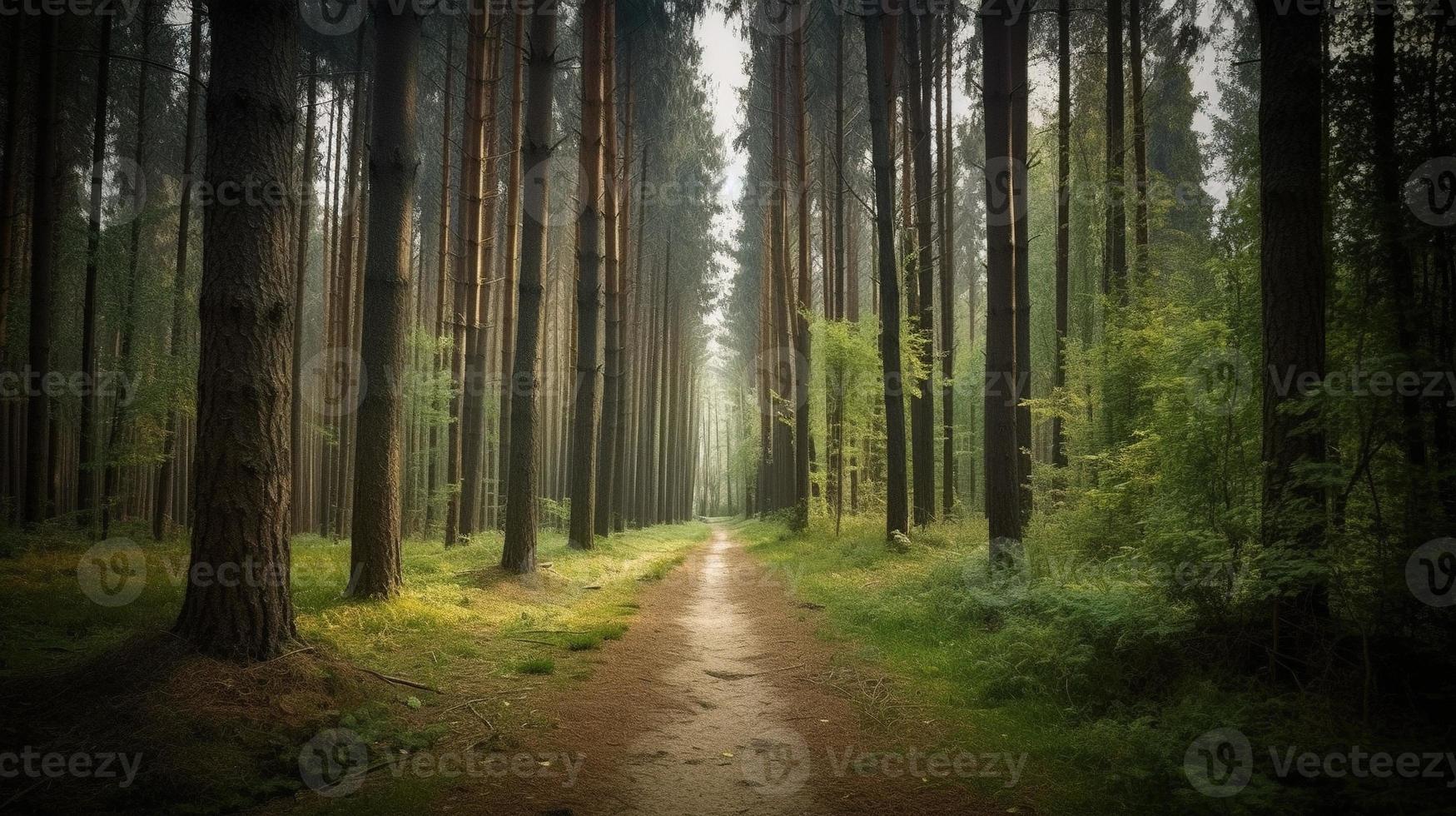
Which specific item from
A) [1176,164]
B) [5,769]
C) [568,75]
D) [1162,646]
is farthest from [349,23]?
[1176,164]

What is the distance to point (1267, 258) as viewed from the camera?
15.5 ft

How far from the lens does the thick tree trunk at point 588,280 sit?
1245 centimetres

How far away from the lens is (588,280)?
12.8 m

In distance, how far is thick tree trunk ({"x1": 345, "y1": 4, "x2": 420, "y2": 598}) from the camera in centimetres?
743

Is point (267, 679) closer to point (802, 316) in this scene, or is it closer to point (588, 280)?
point (588, 280)

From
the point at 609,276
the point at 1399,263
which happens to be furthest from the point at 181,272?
the point at 1399,263

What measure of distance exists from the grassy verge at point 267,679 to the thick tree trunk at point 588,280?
4.90 metres

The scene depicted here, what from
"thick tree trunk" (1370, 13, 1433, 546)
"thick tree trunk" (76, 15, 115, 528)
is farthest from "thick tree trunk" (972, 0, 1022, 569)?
"thick tree trunk" (76, 15, 115, 528)

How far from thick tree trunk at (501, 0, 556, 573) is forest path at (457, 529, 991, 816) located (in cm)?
322

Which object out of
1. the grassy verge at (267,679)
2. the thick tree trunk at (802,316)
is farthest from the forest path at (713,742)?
the thick tree trunk at (802,316)

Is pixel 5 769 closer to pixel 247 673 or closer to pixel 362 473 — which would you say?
pixel 247 673

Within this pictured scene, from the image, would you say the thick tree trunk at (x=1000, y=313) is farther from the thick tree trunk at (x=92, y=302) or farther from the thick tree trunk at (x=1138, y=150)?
the thick tree trunk at (x=92, y=302)

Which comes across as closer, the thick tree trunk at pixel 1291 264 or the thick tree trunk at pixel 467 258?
the thick tree trunk at pixel 1291 264

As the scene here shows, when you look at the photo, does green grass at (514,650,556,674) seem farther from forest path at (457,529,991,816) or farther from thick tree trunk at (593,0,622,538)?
thick tree trunk at (593,0,622,538)
